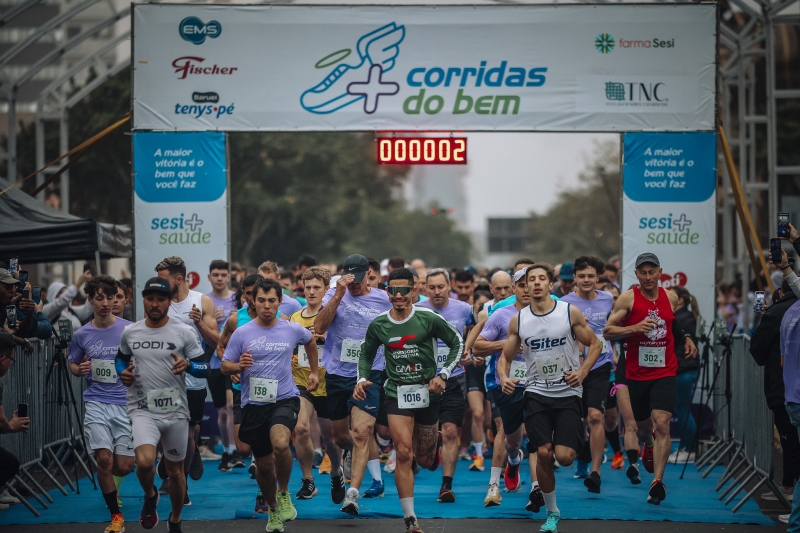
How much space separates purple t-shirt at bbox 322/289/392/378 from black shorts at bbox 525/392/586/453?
7.06ft

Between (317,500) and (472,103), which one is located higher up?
(472,103)

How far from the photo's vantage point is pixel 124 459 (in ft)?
29.2

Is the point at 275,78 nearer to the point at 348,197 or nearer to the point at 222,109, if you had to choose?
the point at 222,109

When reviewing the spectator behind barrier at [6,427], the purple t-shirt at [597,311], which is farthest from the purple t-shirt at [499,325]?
the spectator behind barrier at [6,427]

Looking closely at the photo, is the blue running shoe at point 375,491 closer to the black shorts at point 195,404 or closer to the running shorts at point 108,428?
the black shorts at point 195,404

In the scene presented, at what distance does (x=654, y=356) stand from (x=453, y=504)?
2.38 metres

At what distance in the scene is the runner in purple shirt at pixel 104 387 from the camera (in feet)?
29.3

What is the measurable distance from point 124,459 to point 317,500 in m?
2.30

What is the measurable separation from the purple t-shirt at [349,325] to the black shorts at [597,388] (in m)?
2.13

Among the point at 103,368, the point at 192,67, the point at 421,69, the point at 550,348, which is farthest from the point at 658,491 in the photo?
the point at 192,67

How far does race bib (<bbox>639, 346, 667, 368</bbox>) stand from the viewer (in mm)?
10539

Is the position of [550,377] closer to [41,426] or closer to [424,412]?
[424,412]

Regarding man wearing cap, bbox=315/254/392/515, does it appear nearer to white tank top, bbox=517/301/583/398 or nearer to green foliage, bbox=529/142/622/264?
white tank top, bbox=517/301/583/398

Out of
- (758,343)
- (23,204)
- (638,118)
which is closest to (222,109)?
(23,204)
